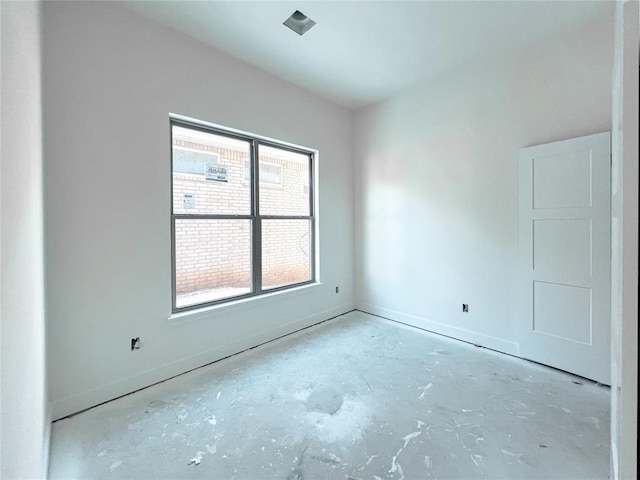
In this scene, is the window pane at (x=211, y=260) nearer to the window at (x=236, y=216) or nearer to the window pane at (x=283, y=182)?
the window at (x=236, y=216)

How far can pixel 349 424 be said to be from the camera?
6.17ft

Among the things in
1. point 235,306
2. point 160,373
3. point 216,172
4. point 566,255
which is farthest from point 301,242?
point 566,255

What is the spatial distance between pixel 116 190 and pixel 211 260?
3.34 ft

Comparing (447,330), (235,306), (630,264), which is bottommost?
(447,330)

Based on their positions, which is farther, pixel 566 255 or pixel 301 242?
pixel 301 242

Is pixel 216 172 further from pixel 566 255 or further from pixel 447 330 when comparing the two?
pixel 566 255

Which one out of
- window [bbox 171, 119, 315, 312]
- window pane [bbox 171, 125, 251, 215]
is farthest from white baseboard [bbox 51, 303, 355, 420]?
window pane [bbox 171, 125, 251, 215]

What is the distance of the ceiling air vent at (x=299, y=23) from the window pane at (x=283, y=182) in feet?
3.98

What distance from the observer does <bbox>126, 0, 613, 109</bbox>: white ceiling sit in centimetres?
224

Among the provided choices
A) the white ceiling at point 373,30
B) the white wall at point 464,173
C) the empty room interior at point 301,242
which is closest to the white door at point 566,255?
the empty room interior at point 301,242

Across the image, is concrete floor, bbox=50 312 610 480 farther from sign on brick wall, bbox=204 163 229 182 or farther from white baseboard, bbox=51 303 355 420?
sign on brick wall, bbox=204 163 229 182

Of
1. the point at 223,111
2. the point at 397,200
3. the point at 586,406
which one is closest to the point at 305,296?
the point at 397,200

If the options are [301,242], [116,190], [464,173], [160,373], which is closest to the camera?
[116,190]

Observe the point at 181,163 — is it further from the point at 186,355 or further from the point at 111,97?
the point at 186,355
